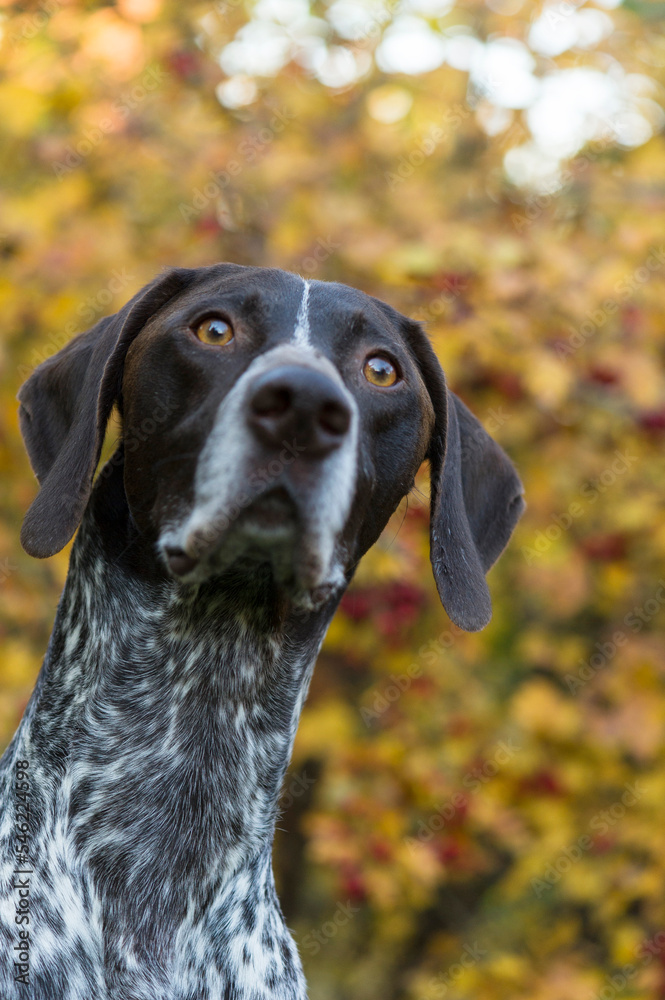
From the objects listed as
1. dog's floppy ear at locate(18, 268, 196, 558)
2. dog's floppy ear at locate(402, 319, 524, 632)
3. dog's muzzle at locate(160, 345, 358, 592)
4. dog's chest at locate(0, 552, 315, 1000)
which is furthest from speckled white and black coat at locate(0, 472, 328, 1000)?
dog's floppy ear at locate(402, 319, 524, 632)

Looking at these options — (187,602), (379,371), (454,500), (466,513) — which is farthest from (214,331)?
(466,513)

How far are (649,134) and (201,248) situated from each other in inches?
96.6

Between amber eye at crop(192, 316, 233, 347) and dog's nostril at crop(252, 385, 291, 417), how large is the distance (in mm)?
363

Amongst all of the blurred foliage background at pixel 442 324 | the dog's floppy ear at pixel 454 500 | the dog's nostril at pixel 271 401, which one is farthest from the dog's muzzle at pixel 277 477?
the blurred foliage background at pixel 442 324

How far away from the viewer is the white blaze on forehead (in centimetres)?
248

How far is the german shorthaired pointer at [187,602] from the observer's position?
2238mm

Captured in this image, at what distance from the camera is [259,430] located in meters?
2.16

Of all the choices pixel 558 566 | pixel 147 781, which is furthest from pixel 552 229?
pixel 147 781

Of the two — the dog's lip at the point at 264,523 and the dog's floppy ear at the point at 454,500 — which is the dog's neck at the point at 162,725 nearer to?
the dog's lip at the point at 264,523

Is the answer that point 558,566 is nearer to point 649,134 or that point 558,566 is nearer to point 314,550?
point 649,134

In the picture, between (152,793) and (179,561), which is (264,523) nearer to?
(179,561)

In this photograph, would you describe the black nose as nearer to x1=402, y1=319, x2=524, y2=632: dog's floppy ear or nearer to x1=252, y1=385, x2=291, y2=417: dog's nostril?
x1=252, y1=385, x2=291, y2=417: dog's nostril

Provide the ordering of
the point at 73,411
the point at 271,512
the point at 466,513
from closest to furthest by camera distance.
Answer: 1. the point at 271,512
2. the point at 73,411
3. the point at 466,513

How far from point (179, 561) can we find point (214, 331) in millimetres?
547
